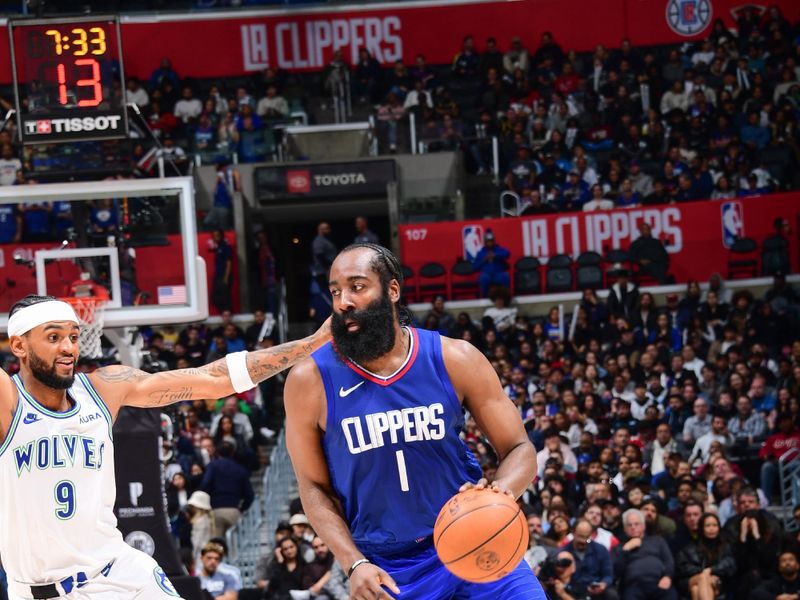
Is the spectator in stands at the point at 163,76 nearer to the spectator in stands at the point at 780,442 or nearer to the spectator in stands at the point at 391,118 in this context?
the spectator in stands at the point at 391,118

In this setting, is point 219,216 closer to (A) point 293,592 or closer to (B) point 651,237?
(B) point 651,237

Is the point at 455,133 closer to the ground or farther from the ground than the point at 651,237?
farther from the ground

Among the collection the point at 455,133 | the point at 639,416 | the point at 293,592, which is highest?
the point at 455,133

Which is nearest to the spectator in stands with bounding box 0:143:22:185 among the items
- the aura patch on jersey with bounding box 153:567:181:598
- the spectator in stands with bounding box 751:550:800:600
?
the spectator in stands with bounding box 751:550:800:600

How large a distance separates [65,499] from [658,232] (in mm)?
16335

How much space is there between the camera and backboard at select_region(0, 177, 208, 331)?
11.2 meters

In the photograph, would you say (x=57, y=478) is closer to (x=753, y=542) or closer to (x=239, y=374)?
(x=239, y=374)

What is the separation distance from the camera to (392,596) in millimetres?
5027

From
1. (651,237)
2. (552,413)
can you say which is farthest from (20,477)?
(651,237)

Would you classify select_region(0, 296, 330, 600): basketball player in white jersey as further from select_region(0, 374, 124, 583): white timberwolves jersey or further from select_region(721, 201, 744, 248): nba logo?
select_region(721, 201, 744, 248): nba logo

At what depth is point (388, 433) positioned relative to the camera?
17.2 feet

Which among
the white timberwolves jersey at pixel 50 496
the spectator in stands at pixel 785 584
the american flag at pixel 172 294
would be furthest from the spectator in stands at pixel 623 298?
the white timberwolves jersey at pixel 50 496

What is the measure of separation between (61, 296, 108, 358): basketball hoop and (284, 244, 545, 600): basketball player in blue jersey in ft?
19.4

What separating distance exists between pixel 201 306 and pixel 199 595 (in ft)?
8.29
